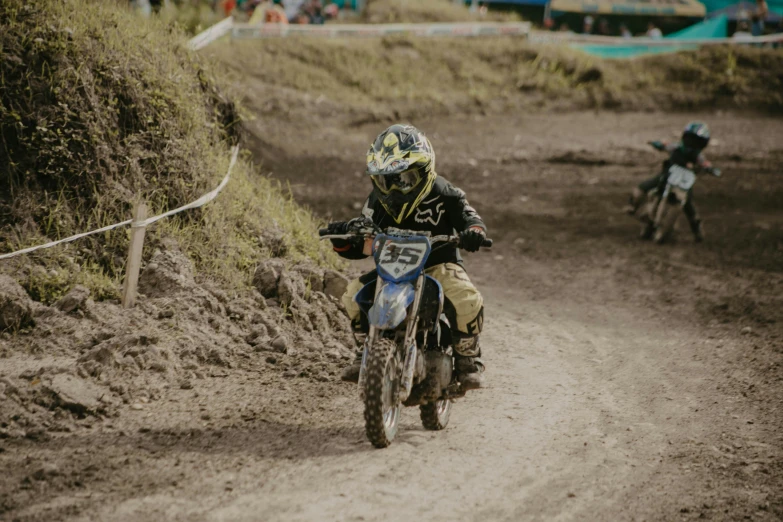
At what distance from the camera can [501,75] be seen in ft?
79.0

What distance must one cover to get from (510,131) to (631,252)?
9008 millimetres

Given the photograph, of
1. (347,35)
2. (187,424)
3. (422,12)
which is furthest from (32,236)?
(422,12)

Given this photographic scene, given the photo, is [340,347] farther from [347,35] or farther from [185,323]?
[347,35]

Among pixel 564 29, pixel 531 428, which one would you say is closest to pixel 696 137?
pixel 531 428

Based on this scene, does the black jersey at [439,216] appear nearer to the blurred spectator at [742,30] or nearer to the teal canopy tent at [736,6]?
the blurred spectator at [742,30]

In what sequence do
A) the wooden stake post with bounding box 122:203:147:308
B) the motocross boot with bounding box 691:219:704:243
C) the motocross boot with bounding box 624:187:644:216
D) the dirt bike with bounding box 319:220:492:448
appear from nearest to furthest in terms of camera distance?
the dirt bike with bounding box 319:220:492:448 → the wooden stake post with bounding box 122:203:147:308 → the motocross boot with bounding box 691:219:704:243 → the motocross boot with bounding box 624:187:644:216

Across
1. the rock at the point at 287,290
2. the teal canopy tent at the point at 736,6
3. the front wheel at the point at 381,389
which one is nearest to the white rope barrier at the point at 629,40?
the teal canopy tent at the point at 736,6

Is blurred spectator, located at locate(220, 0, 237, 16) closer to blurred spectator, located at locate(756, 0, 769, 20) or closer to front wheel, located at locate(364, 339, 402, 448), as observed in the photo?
blurred spectator, located at locate(756, 0, 769, 20)

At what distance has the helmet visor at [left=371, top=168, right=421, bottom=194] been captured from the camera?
5.75 m

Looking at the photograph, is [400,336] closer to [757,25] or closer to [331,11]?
[331,11]

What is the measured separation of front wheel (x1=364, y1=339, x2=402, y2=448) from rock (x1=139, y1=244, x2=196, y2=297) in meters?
2.82

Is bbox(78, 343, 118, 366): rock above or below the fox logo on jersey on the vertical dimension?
below

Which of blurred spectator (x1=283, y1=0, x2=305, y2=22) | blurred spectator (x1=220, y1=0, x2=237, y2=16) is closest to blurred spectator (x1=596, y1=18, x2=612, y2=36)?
blurred spectator (x1=283, y1=0, x2=305, y2=22)

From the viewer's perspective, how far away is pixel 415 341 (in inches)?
220
